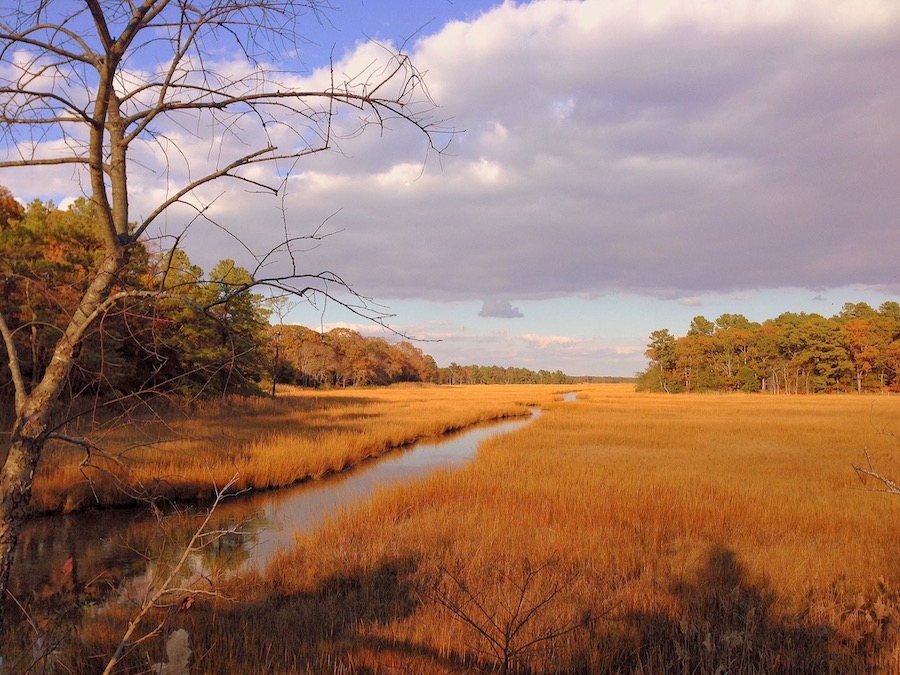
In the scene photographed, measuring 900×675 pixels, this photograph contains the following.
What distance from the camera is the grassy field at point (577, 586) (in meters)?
4.18

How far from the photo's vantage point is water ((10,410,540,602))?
6.89 metres

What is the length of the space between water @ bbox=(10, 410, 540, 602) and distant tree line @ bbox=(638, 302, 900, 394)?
287 feet

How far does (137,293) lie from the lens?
6.96 ft

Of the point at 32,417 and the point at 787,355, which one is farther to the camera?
the point at 787,355

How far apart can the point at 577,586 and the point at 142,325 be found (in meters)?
4.92

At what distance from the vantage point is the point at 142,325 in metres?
2.86

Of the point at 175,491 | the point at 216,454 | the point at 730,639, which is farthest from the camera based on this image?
the point at 216,454

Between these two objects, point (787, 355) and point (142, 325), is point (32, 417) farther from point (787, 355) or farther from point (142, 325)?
point (787, 355)

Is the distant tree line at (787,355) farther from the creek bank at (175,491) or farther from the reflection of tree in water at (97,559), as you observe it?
the reflection of tree in water at (97,559)

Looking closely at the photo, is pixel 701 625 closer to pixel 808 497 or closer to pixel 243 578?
pixel 243 578

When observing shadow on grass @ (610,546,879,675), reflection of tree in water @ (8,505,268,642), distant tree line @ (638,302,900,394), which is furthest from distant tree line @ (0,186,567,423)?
distant tree line @ (638,302,900,394)

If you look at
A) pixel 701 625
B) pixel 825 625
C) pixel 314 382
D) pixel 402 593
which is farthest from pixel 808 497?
pixel 314 382

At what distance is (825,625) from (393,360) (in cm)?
11086

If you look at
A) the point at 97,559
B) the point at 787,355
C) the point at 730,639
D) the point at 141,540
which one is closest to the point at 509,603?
the point at 730,639
